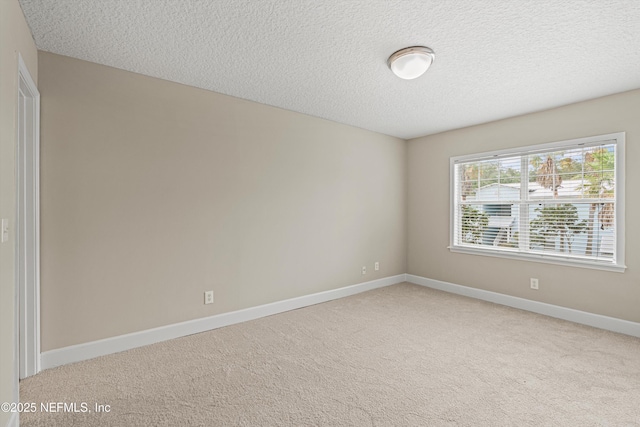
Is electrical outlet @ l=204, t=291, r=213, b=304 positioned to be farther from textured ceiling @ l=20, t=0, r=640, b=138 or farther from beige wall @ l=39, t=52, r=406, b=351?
textured ceiling @ l=20, t=0, r=640, b=138

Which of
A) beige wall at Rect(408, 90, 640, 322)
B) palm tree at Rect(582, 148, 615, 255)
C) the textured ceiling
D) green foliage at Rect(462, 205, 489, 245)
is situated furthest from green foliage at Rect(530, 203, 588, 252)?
the textured ceiling

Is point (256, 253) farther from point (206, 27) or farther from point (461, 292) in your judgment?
point (461, 292)

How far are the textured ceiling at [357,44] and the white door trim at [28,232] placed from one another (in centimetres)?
58

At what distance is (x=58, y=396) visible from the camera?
Answer: 202 cm

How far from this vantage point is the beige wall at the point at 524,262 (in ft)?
10.1

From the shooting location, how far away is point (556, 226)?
11.9ft

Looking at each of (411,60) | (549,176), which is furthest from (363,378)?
(549,176)

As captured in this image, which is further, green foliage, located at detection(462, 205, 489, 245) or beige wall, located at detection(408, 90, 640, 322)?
green foliage, located at detection(462, 205, 489, 245)

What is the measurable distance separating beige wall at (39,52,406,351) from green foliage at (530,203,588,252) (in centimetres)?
242

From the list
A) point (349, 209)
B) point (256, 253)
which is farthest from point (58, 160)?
point (349, 209)

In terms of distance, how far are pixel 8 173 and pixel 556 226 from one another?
16.2 feet

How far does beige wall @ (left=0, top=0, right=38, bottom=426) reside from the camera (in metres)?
1.54

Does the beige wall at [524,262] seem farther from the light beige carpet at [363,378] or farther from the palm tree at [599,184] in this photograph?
the light beige carpet at [363,378]

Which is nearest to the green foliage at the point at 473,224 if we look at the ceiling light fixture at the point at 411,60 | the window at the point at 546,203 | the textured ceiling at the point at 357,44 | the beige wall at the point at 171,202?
the window at the point at 546,203
